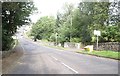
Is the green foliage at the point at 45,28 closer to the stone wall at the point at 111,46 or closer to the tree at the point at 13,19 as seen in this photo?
the stone wall at the point at 111,46

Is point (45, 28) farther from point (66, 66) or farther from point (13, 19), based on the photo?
point (66, 66)

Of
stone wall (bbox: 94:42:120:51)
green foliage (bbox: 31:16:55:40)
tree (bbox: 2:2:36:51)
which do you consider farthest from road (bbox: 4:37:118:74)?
green foliage (bbox: 31:16:55:40)

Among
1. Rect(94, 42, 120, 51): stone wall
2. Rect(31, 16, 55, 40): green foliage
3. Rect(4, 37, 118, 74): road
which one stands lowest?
Rect(4, 37, 118, 74): road

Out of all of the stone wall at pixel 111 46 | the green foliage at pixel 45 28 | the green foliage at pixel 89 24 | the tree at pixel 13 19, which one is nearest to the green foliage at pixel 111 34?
the green foliage at pixel 89 24

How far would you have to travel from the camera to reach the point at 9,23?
40000mm

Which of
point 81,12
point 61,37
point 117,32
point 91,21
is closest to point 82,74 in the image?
point 117,32

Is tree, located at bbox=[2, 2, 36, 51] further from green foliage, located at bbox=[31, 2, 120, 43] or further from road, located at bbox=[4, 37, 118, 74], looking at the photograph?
green foliage, located at bbox=[31, 2, 120, 43]

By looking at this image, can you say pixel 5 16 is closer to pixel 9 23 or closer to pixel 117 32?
pixel 9 23

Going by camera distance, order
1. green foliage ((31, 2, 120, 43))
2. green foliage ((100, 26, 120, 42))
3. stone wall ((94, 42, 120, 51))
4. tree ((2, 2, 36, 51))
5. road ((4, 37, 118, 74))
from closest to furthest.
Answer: road ((4, 37, 118, 74)) → tree ((2, 2, 36, 51)) → stone wall ((94, 42, 120, 51)) → green foliage ((100, 26, 120, 42)) → green foliage ((31, 2, 120, 43))

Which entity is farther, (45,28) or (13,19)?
(45,28)

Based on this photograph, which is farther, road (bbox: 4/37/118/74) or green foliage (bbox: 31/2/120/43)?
green foliage (bbox: 31/2/120/43)

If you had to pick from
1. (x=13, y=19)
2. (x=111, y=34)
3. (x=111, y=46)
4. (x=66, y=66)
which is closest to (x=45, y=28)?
(x=111, y=34)

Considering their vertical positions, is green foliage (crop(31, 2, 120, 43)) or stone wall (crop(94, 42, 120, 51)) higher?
green foliage (crop(31, 2, 120, 43))

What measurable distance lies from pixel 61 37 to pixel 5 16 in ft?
154
